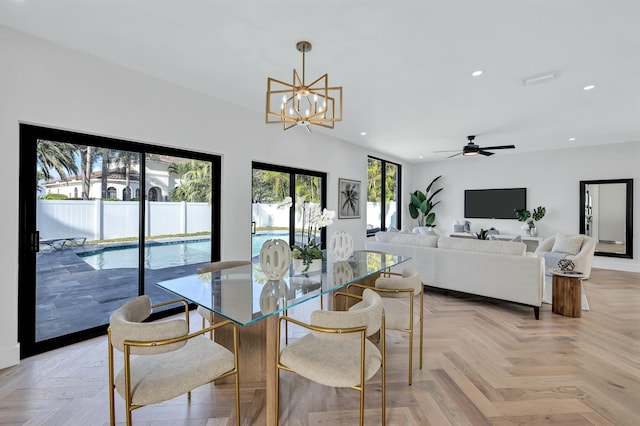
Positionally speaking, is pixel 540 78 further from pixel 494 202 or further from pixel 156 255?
pixel 494 202

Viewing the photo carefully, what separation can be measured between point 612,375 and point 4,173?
4787mm

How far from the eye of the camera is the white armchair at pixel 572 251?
15.5 feet

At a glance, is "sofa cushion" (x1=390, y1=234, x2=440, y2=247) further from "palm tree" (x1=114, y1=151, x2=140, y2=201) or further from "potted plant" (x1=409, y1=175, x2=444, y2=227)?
"potted plant" (x1=409, y1=175, x2=444, y2=227)

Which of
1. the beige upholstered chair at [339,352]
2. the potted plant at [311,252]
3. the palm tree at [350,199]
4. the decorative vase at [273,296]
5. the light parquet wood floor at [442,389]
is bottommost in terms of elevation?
the light parquet wood floor at [442,389]

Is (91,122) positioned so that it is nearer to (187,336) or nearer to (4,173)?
(4,173)

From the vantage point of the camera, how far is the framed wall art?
5895 mm

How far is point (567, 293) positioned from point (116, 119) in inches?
199

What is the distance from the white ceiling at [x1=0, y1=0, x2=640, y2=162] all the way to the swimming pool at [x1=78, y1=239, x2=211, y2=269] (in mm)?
1813

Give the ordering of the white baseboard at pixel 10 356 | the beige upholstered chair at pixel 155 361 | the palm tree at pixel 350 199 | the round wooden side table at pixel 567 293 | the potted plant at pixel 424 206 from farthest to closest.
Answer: the potted plant at pixel 424 206
the palm tree at pixel 350 199
the round wooden side table at pixel 567 293
the white baseboard at pixel 10 356
the beige upholstered chair at pixel 155 361

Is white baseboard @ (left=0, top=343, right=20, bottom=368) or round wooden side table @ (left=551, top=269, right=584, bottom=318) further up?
round wooden side table @ (left=551, top=269, right=584, bottom=318)

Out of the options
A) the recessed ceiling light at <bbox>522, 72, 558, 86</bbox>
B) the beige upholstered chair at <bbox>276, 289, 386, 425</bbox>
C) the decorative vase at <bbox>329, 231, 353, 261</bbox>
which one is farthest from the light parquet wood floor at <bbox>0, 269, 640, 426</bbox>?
the recessed ceiling light at <bbox>522, 72, 558, 86</bbox>

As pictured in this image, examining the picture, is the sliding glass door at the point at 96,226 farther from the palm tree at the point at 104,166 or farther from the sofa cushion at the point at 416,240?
the sofa cushion at the point at 416,240

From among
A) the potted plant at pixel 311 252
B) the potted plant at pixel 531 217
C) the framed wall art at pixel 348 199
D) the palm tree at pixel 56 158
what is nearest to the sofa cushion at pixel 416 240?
the framed wall art at pixel 348 199

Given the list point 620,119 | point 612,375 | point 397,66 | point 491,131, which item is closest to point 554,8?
point 397,66
